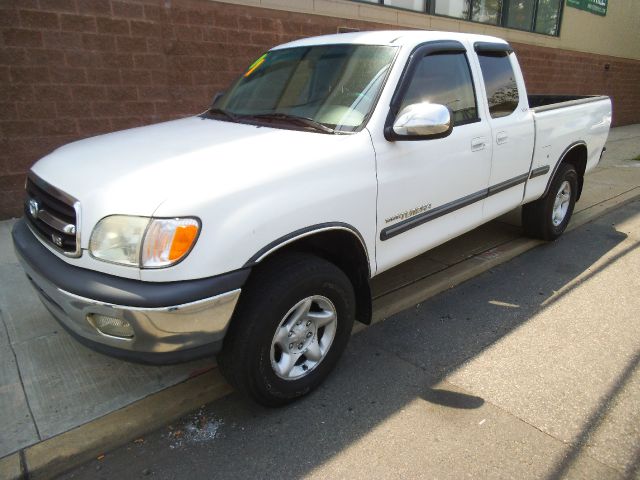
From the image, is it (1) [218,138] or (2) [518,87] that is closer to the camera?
(1) [218,138]

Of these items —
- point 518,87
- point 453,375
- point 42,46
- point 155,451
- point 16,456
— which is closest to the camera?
point 16,456

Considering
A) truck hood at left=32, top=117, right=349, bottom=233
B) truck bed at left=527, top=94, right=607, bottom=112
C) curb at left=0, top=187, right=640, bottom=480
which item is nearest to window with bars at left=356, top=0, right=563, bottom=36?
truck bed at left=527, top=94, right=607, bottom=112

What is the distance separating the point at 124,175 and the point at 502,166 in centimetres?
289

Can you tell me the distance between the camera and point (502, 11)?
468 inches

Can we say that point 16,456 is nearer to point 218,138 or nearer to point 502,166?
point 218,138

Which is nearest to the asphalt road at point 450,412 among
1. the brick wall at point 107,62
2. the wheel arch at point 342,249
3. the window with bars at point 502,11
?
the wheel arch at point 342,249

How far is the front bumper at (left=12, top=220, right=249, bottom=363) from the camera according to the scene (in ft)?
6.67

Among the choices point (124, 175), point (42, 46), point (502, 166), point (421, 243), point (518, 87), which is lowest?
point (421, 243)

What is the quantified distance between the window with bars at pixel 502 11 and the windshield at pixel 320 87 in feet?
19.2

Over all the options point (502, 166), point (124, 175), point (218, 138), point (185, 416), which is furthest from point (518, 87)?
point (185, 416)

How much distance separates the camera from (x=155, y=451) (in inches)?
96.1

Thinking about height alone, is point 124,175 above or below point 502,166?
above

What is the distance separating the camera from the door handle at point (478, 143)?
3.50 metres

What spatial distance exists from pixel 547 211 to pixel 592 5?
1318 centimetres
